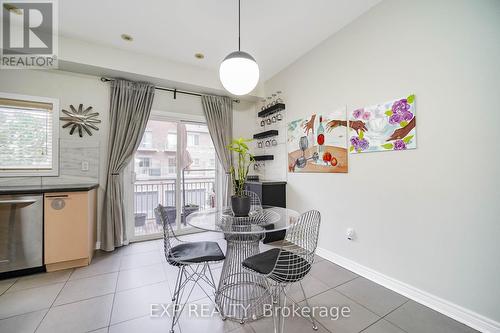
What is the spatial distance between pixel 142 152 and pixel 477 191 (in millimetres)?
4104

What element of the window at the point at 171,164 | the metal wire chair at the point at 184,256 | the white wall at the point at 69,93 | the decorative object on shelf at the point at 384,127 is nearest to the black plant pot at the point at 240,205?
the metal wire chair at the point at 184,256

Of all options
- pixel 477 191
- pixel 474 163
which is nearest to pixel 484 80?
pixel 474 163

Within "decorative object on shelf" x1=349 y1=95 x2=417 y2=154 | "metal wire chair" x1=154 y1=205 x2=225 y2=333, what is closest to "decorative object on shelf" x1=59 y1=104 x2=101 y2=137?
"metal wire chair" x1=154 y1=205 x2=225 y2=333

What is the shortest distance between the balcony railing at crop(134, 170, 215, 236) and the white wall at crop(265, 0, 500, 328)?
2614mm

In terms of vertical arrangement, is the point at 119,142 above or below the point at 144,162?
above

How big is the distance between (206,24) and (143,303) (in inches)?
122

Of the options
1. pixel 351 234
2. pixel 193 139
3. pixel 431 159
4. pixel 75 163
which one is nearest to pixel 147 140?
pixel 193 139

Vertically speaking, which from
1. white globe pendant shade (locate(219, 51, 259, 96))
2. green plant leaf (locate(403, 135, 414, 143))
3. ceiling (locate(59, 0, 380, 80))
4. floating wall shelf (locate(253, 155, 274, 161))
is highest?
ceiling (locate(59, 0, 380, 80))

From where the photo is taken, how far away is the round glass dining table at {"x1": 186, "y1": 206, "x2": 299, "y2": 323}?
5.30 ft

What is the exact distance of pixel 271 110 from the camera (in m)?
3.67

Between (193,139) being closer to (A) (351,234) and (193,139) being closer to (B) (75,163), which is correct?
(B) (75,163)

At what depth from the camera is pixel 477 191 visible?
4.95 ft

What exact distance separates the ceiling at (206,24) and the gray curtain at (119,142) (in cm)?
67

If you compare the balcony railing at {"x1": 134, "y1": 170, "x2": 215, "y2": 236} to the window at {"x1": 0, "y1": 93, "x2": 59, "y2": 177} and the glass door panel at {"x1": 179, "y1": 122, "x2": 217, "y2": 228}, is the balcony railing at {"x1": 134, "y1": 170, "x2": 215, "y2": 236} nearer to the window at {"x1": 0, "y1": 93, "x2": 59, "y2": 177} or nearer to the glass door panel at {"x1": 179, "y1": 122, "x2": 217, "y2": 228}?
the glass door panel at {"x1": 179, "y1": 122, "x2": 217, "y2": 228}
